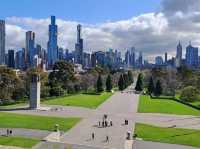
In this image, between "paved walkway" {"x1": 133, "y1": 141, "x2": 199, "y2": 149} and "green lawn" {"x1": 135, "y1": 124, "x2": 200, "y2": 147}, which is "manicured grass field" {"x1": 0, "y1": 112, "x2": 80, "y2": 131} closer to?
"green lawn" {"x1": 135, "y1": 124, "x2": 200, "y2": 147}

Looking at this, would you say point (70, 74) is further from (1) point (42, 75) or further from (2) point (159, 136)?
(2) point (159, 136)

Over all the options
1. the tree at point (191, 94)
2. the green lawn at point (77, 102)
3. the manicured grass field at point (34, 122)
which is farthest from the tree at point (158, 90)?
the manicured grass field at point (34, 122)

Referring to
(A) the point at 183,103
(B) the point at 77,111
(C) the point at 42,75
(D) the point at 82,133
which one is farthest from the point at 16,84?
(D) the point at 82,133

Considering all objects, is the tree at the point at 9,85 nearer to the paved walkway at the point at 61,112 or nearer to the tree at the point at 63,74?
the paved walkway at the point at 61,112

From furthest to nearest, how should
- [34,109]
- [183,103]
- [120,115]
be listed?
[183,103]
[34,109]
[120,115]

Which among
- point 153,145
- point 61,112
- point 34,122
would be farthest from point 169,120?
point 34,122

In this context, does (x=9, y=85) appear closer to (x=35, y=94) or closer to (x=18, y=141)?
(x=35, y=94)
